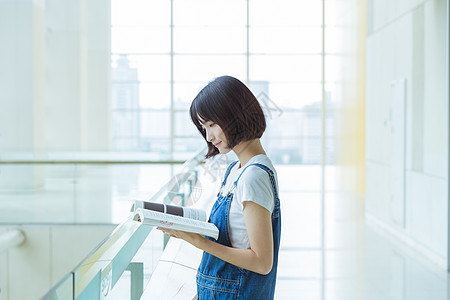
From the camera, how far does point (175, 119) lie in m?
18.3

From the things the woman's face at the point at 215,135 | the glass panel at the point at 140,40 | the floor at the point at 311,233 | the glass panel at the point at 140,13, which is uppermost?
the glass panel at the point at 140,13

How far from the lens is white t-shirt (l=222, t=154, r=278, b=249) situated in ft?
6.07

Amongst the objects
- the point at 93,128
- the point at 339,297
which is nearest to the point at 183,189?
the point at 339,297

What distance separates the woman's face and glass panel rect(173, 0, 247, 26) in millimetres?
16557

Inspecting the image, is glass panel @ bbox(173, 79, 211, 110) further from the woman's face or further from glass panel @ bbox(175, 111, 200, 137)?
the woman's face

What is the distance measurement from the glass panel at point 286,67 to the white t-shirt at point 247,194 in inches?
649

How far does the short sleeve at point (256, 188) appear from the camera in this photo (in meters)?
1.84

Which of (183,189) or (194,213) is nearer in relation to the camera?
(194,213)

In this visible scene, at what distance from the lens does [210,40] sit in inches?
720

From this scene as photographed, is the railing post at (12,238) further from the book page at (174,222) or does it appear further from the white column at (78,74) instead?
the book page at (174,222)

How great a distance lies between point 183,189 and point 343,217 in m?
6.72

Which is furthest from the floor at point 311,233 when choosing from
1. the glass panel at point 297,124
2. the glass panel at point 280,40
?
the glass panel at point 280,40

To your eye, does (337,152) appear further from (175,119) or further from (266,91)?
(175,119)

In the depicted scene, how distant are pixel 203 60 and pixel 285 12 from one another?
3.23m
